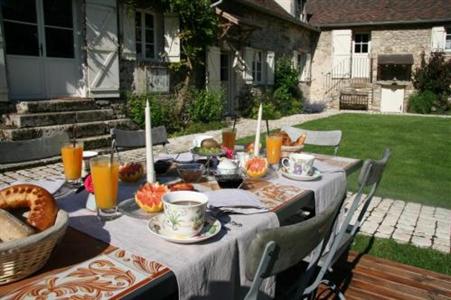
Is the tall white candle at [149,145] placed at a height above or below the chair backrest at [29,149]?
above

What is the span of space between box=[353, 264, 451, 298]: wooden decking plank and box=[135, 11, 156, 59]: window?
7.51m

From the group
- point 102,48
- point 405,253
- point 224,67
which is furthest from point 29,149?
point 224,67

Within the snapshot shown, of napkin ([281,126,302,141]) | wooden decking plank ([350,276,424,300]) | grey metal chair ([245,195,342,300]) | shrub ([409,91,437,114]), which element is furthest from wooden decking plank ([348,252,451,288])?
shrub ([409,91,437,114])

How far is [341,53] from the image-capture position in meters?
18.0

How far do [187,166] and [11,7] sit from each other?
6.24m

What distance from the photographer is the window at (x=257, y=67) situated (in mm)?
13641

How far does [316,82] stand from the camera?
18703 mm

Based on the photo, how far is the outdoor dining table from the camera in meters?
1.00

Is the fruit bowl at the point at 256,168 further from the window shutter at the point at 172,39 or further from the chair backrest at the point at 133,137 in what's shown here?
the window shutter at the point at 172,39

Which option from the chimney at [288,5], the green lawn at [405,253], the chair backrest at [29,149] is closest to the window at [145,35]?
the chair backrest at [29,149]

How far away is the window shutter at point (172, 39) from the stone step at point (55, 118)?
2.36m

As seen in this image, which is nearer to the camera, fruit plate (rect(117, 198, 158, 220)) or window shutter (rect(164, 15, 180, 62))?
fruit plate (rect(117, 198, 158, 220))

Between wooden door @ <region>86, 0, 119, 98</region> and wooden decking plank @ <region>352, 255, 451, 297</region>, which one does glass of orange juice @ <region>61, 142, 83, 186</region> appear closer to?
wooden decking plank @ <region>352, 255, 451, 297</region>

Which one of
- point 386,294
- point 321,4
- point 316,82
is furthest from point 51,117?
point 321,4
